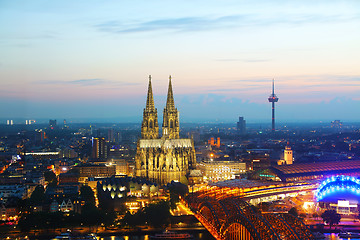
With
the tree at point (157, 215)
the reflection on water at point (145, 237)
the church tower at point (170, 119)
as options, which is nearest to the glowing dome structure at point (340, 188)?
the tree at point (157, 215)

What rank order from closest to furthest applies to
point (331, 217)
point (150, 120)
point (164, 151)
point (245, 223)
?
1. point (245, 223)
2. point (331, 217)
3. point (164, 151)
4. point (150, 120)

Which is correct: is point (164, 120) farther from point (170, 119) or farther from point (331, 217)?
point (331, 217)

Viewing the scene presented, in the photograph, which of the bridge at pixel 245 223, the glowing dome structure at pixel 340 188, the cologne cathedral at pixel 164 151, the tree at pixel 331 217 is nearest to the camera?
the bridge at pixel 245 223

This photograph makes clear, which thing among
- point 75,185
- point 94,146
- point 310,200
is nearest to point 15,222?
point 75,185

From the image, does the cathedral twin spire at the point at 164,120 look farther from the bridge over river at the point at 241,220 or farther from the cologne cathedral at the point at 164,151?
the bridge over river at the point at 241,220

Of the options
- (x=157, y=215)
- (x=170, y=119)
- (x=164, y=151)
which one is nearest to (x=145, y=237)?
(x=157, y=215)
